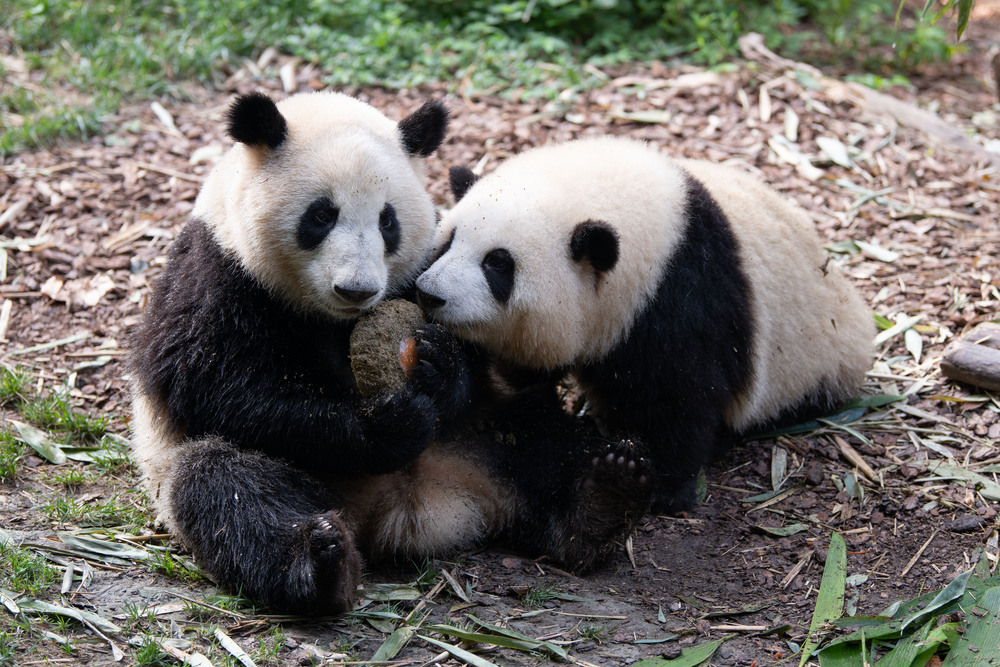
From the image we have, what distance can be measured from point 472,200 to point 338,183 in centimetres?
79

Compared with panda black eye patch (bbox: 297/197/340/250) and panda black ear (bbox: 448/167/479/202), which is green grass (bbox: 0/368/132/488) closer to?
panda black eye patch (bbox: 297/197/340/250)

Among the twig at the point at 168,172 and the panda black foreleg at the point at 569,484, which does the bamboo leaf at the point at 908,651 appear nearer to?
the panda black foreleg at the point at 569,484

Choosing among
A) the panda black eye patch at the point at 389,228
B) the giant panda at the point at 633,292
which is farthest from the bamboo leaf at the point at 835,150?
the panda black eye patch at the point at 389,228

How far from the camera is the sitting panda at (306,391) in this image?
367cm

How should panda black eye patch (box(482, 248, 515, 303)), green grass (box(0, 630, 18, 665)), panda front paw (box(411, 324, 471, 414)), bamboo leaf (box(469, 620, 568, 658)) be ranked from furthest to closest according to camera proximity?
panda black eye patch (box(482, 248, 515, 303)), panda front paw (box(411, 324, 471, 414)), bamboo leaf (box(469, 620, 568, 658)), green grass (box(0, 630, 18, 665))

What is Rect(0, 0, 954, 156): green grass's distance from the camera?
7582mm

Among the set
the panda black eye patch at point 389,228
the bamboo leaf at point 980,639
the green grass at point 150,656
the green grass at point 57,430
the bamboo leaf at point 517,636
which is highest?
the panda black eye patch at point 389,228

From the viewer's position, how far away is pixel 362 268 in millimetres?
3613

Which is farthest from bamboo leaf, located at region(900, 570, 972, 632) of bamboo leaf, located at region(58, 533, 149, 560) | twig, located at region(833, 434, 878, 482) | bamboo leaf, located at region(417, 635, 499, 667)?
bamboo leaf, located at region(58, 533, 149, 560)

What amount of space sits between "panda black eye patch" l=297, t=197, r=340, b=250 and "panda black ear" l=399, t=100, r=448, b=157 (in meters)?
0.60

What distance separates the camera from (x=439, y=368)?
3.96 meters

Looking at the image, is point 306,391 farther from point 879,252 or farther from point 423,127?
point 879,252

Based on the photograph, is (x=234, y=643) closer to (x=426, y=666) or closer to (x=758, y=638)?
(x=426, y=666)

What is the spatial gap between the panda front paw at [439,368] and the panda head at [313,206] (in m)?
0.28
